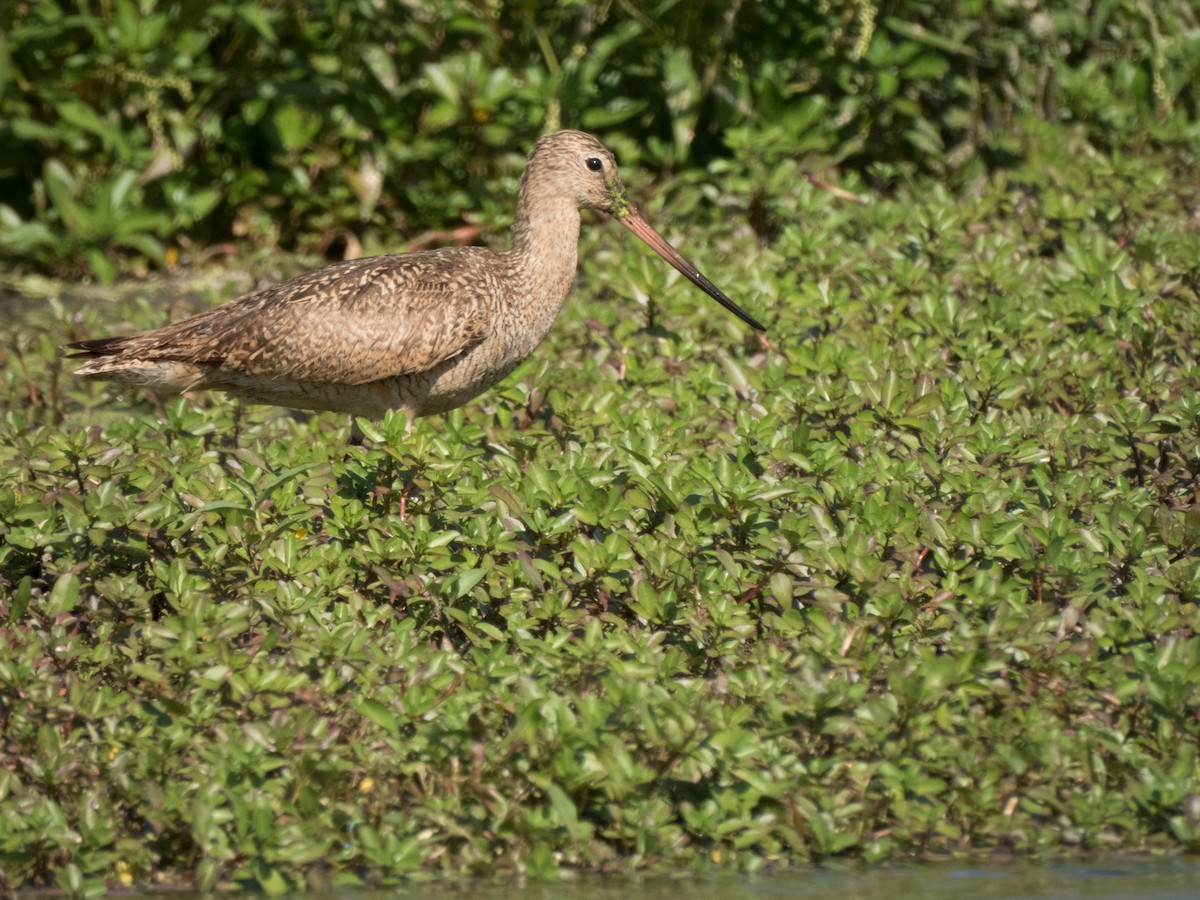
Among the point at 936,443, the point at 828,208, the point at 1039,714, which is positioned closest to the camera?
the point at 1039,714

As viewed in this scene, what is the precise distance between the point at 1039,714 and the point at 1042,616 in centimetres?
30

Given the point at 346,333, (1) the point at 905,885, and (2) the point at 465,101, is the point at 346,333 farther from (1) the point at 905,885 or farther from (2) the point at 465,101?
(2) the point at 465,101

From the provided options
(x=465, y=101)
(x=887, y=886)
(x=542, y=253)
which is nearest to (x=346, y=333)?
(x=542, y=253)

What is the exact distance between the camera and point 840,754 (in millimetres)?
4105

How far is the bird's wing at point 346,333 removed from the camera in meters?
5.85

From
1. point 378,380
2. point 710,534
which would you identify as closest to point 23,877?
point 710,534

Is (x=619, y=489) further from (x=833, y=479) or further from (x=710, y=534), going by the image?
(x=833, y=479)

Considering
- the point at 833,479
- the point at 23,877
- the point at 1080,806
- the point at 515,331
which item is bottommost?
the point at 23,877

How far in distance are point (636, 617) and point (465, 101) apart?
472 cm

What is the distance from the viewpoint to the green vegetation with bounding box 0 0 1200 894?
13.0 ft

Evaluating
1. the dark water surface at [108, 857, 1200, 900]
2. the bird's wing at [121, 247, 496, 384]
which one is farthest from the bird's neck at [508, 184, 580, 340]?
the dark water surface at [108, 857, 1200, 900]

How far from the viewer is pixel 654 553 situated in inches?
188

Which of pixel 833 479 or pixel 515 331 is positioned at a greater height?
pixel 515 331

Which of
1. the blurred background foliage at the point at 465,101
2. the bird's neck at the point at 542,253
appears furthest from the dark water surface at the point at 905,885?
the blurred background foliage at the point at 465,101
